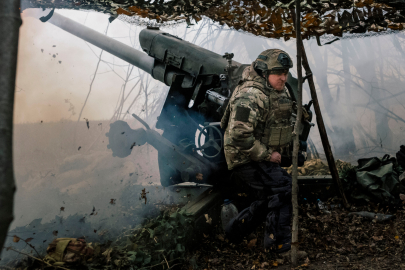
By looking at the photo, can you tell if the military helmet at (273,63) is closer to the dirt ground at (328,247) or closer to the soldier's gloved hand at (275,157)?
the soldier's gloved hand at (275,157)

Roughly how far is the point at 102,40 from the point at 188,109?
7.22 ft

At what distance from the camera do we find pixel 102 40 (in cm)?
537

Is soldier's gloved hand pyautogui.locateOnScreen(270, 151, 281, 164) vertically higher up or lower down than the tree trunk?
lower down

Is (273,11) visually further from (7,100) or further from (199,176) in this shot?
(7,100)

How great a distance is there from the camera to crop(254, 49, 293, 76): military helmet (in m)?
3.07

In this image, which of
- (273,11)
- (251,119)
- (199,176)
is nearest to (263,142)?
(251,119)

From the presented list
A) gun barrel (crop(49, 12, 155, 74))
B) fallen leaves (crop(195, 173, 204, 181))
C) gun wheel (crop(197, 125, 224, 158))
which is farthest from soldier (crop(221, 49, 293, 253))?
gun barrel (crop(49, 12, 155, 74))

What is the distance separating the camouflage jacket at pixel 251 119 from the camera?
297 centimetres

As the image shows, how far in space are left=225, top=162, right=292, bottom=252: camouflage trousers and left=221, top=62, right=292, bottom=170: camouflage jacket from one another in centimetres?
13

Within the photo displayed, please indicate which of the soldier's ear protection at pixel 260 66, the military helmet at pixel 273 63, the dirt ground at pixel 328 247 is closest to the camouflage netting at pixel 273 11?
the military helmet at pixel 273 63

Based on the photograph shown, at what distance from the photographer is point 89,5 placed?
11.5ft

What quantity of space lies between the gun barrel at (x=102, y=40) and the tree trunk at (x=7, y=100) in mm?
4576

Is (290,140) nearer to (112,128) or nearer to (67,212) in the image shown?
(112,128)

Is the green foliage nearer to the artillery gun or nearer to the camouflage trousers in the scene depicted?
the camouflage trousers
